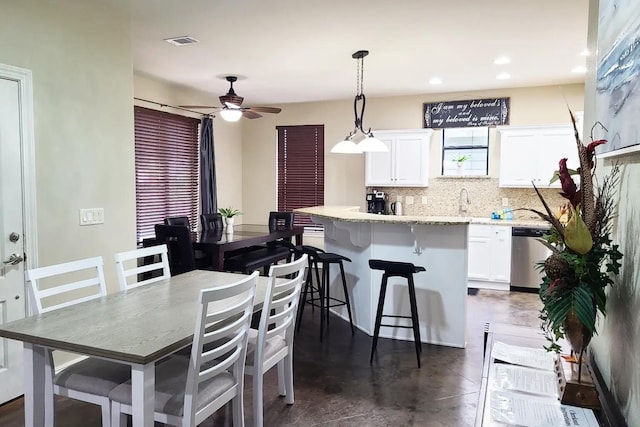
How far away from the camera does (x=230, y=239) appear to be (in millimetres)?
4688

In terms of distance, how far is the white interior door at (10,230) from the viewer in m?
2.71

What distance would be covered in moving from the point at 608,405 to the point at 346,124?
602 centimetres

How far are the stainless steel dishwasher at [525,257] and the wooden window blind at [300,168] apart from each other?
3041mm

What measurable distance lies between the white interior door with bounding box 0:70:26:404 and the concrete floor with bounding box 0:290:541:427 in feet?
0.81

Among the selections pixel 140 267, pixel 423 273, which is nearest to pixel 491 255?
pixel 423 273

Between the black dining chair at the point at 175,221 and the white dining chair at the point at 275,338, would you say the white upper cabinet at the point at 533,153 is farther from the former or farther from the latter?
the white dining chair at the point at 275,338

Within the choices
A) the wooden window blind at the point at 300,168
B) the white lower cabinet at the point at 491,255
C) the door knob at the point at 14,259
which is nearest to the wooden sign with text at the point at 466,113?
the white lower cabinet at the point at 491,255

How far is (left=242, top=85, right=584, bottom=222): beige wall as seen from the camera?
597 cm

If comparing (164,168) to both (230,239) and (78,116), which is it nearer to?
(230,239)

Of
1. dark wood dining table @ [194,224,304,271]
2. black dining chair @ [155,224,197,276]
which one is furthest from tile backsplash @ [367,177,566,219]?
black dining chair @ [155,224,197,276]

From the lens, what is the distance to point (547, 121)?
19.6ft

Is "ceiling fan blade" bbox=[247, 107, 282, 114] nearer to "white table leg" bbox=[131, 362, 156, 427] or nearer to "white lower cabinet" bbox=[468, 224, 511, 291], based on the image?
"white lower cabinet" bbox=[468, 224, 511, 291]

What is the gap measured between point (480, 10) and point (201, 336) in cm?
309

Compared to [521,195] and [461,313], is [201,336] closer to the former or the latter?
[461,313]
